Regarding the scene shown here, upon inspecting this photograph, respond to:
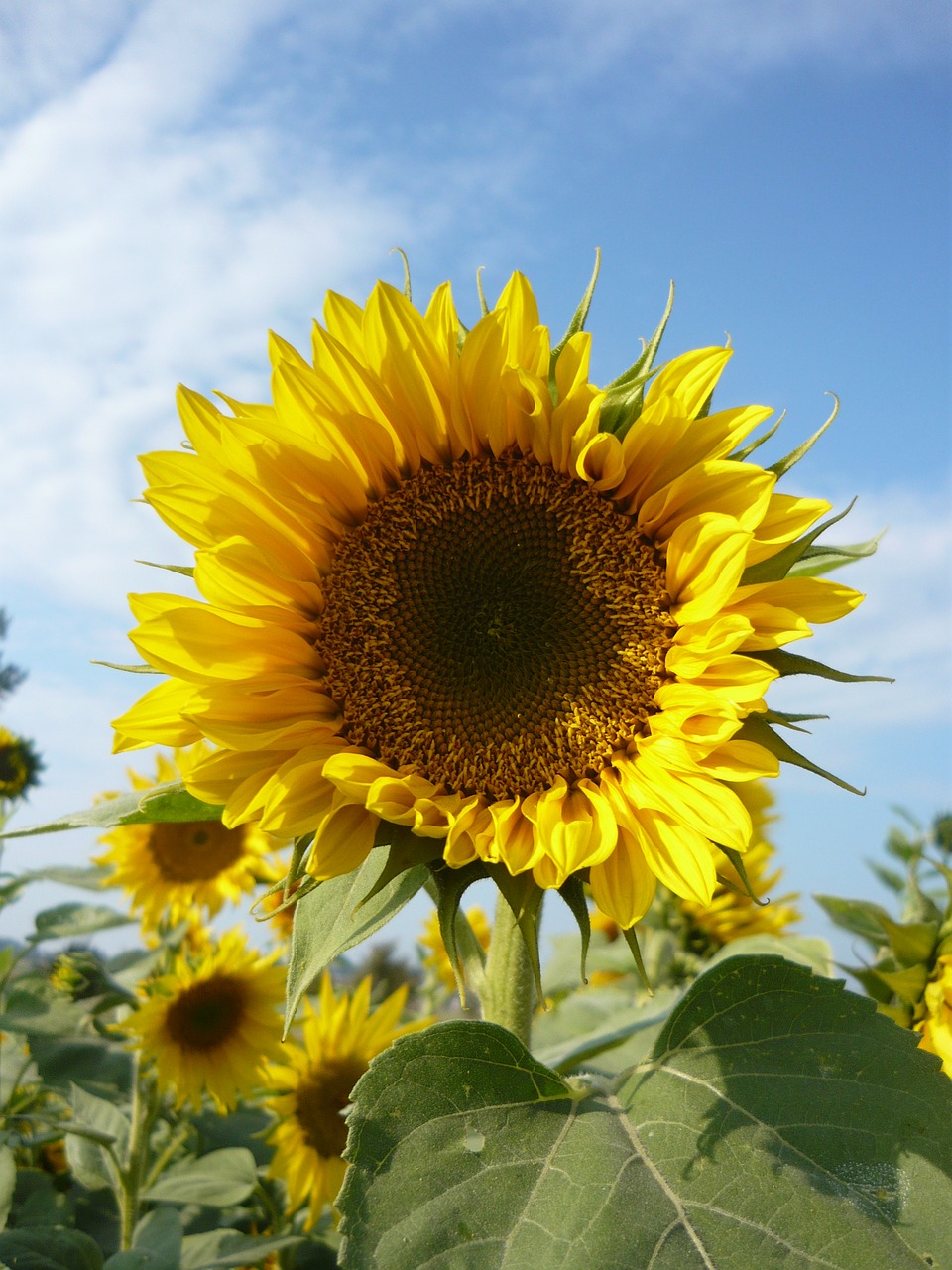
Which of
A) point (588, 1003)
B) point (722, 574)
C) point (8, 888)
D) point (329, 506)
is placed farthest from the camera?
point (8, 888)

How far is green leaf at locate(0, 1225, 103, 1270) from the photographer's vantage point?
2270 mm

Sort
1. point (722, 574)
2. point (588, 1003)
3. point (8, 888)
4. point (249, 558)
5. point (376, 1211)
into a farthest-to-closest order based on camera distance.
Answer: point (8, 888) → point (588, 1003) → point (249, 558) → point (722, 574) → point (376, 1211)

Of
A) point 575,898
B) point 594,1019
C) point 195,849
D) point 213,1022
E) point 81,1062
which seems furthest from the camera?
point 195,849

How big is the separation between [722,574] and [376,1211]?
3.45 feet

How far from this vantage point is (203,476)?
6.36 ft

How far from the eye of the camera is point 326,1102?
3568mm

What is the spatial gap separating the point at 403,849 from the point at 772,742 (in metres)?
0.61

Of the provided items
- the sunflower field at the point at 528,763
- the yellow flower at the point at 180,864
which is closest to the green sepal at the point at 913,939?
the sunflower field at the point at 528,763

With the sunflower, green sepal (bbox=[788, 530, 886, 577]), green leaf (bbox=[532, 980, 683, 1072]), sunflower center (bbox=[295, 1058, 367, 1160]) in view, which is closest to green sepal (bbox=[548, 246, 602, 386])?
the sunflower

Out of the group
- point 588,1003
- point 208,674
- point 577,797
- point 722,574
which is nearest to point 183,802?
point 208,674

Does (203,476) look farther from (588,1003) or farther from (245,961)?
(245,961)

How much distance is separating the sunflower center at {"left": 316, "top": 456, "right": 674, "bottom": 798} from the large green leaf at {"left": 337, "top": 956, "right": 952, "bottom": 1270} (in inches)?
20.0

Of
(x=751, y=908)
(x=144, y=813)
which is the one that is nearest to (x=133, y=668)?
(x=144, y=813)

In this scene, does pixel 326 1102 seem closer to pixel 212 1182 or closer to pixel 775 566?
pixel 212 1182
